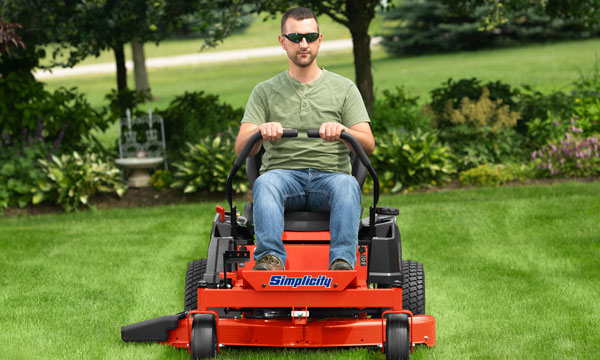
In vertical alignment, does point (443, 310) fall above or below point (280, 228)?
below

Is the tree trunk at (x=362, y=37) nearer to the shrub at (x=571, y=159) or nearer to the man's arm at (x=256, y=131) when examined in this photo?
the shrub at (x=571, y=159)

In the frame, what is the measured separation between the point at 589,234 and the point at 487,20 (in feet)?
8.63

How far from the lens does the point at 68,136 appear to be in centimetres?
Result: 1041

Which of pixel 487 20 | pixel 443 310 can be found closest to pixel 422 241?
pixel 443 310

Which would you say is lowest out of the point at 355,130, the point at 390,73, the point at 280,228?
the point at 390,73

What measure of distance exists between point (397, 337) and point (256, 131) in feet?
3.87

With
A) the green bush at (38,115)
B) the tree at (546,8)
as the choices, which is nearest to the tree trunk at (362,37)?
the tree at (546,8)

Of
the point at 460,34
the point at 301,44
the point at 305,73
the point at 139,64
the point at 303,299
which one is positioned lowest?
the point at 460,34

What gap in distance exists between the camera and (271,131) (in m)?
4.08

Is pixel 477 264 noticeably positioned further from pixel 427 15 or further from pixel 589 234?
pixel 427 15

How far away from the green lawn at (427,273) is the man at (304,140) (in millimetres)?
731

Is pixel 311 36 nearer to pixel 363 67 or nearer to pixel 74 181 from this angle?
pixel 74 181

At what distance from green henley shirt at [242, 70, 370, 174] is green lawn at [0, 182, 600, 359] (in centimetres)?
96

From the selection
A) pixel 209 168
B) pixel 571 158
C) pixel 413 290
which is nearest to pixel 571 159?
pixel 571 158
